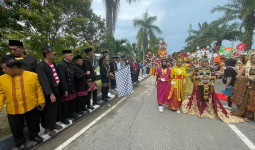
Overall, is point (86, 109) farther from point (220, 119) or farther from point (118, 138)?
point (220, 119)

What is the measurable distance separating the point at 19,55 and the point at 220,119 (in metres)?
4.90

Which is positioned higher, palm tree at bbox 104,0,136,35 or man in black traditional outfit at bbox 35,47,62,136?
palm tree at bbox 104,0,136,35

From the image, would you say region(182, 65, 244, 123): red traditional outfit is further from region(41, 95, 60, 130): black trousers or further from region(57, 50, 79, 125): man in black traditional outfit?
region(41, 95, 60, 130): black trousers

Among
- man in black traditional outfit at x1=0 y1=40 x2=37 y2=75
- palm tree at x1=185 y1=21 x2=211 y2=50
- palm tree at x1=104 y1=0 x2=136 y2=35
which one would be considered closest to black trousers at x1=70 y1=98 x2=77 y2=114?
man in black traditional outfit at x1=0 y1=40 x2=37 y2=75

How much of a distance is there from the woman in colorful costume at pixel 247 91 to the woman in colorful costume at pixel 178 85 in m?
1.45

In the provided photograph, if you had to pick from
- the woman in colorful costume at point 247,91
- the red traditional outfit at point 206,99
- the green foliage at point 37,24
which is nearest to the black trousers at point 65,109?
the green foliage at point 37,24

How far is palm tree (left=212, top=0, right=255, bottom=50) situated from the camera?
37.2 feet

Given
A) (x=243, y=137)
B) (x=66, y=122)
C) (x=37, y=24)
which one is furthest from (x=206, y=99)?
(x=37, y=24)

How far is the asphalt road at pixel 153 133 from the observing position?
2.75 metres

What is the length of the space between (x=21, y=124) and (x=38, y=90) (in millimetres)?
645

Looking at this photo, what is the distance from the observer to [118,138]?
3025 mm

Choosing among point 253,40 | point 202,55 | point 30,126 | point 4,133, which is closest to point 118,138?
point 30,126

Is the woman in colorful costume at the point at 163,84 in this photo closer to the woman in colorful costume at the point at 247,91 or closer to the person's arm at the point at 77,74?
the woman in colorful costume at the point at 247,91

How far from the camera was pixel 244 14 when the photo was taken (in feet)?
37.5
